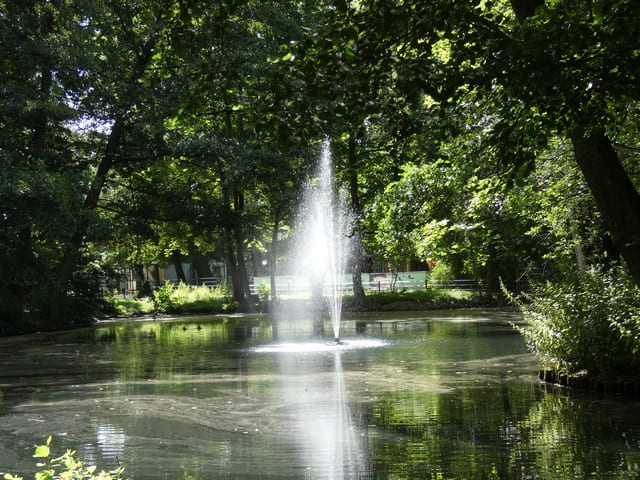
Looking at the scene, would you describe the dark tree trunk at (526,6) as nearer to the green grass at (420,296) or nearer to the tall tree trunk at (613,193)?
the tall tree trunk at (613,193)

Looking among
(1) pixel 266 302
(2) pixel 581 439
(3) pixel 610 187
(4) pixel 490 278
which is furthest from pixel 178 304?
(3) pixel 610 187

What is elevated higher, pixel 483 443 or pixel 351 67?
pixel 351 67

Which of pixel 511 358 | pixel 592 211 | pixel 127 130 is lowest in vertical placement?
pixel 511 358

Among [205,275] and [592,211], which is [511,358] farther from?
[205,275]

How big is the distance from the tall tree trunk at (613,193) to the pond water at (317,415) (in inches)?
85.1

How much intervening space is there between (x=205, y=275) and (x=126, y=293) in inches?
274

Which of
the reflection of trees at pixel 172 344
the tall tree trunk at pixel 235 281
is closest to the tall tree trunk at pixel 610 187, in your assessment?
the reflection of trees at pixel 172 344

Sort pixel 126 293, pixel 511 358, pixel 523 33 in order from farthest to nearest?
pixel 126 293 → pixel 511 358 → pixel 523 33

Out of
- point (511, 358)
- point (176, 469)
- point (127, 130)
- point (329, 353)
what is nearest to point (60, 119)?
point (127, 130)

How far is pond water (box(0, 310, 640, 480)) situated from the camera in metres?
6.85

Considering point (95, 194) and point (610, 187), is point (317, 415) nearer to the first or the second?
point (610, 187)

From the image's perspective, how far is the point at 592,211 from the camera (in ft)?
46.6

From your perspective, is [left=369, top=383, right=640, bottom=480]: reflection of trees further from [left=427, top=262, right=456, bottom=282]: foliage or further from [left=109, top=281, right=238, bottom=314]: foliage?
[left=427, top=262, right=456, bottom=282]: foliage

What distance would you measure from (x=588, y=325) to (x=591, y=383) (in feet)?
3.34
